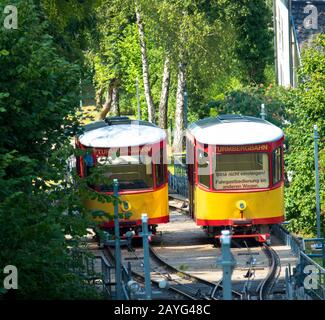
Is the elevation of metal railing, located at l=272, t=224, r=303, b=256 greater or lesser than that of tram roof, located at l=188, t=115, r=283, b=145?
lesser

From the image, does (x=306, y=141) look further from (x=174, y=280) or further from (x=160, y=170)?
(x=174, y=280)

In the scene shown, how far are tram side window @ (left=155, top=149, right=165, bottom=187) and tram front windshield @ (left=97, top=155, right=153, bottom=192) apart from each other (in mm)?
195

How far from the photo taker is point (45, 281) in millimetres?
20016

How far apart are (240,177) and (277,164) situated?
103cm

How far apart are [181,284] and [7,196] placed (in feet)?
41.1

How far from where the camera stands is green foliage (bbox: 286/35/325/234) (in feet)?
137

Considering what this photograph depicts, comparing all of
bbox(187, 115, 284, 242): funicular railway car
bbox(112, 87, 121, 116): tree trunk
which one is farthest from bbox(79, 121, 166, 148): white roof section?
bbox(112, 87, 121, 116): tree trunk

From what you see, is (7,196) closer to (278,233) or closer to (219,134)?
(219,134)

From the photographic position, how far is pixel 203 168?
116 ft

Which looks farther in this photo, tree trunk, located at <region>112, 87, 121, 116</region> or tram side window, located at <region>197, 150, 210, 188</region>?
tree trunk, located at <region>112, 87, 121, 116</region>

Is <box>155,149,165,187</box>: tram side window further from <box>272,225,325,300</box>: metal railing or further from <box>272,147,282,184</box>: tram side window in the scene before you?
<box>272,225,325,300</box>: metal railing

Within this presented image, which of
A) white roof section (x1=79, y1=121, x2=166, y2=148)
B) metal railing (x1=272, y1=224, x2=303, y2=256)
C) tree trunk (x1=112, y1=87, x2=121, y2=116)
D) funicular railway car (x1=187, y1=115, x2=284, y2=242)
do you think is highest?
white roof section (x1=79, y1=121, x2=166, y2=148)

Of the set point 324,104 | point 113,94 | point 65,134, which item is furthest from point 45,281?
point 113,94

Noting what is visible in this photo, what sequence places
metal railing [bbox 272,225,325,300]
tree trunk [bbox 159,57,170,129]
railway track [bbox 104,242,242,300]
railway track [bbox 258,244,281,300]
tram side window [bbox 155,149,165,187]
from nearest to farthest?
metal railing [bbox 272,225,325,300]
railway track [bbox 104,242,242,300]
railway track [bbox 258,244,281,300]
tram side window [bbox 155,149,165,187]
tree trunk [bbox 159,57,170,129]
